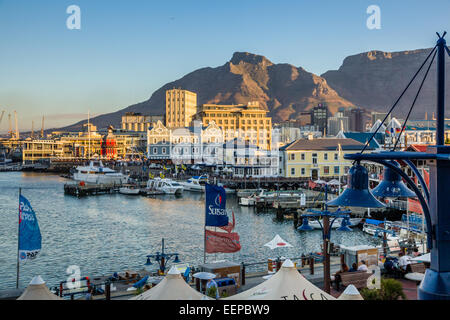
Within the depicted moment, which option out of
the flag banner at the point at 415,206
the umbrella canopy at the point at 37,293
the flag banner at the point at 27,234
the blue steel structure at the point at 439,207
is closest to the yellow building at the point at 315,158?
the flag banner at the point at 415,206

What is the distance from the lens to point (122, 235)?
36.4 m

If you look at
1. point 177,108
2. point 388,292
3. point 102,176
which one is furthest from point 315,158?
point 177,108

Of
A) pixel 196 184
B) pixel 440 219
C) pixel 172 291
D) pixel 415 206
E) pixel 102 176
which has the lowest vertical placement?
pixel 196 184

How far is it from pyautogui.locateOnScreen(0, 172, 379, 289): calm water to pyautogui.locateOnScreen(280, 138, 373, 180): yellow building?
12.6 meters

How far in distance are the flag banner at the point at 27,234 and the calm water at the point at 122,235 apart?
730cm

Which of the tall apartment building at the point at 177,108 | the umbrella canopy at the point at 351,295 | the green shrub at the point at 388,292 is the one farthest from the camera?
the tall apartment building at the point at 177,108

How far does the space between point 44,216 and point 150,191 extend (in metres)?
21.5

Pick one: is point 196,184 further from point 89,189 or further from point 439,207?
point 439,207

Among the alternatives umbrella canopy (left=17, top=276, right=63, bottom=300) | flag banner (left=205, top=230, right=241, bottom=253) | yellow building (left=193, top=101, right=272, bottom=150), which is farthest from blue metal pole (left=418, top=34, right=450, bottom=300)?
yellow building (left=193, top=101, right=272, bottom=150)

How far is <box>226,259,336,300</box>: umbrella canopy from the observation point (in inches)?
374

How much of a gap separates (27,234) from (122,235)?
67.9 feet

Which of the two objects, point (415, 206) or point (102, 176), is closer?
point (415, 206)

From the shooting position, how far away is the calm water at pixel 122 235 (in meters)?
27.3

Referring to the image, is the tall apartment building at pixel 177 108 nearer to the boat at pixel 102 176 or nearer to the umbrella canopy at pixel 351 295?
the boat at pixel 102 176
